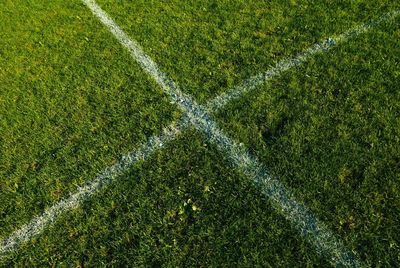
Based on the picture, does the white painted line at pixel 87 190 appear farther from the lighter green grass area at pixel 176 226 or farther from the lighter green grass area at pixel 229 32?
the lighter green grass area at pixel 229 32

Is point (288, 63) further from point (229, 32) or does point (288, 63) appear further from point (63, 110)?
point (63, 110)

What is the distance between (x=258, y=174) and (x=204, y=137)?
73cm

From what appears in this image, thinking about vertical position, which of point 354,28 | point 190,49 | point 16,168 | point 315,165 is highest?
point 354,28

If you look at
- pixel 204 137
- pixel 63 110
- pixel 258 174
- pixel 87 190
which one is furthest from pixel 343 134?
pixel 63 110

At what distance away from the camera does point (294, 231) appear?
120 inches

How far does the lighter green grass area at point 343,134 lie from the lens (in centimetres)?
302

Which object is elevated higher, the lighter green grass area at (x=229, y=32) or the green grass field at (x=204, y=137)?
the lighter green grass area at (x=229, y=32)

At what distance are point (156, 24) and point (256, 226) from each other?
3.42 m

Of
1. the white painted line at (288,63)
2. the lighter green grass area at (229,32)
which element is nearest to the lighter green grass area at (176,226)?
the white painted line at (288,63)

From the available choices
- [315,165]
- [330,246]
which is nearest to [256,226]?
[330,246]

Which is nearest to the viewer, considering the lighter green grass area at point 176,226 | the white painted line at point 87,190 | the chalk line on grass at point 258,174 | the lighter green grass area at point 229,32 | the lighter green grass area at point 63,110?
the chalk line on grass at point 258,174

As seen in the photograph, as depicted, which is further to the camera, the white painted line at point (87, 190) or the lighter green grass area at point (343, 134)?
the white painted line at point (87, 190)

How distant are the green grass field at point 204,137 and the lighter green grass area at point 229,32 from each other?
20 millimetres

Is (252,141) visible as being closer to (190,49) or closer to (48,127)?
(190,49)
